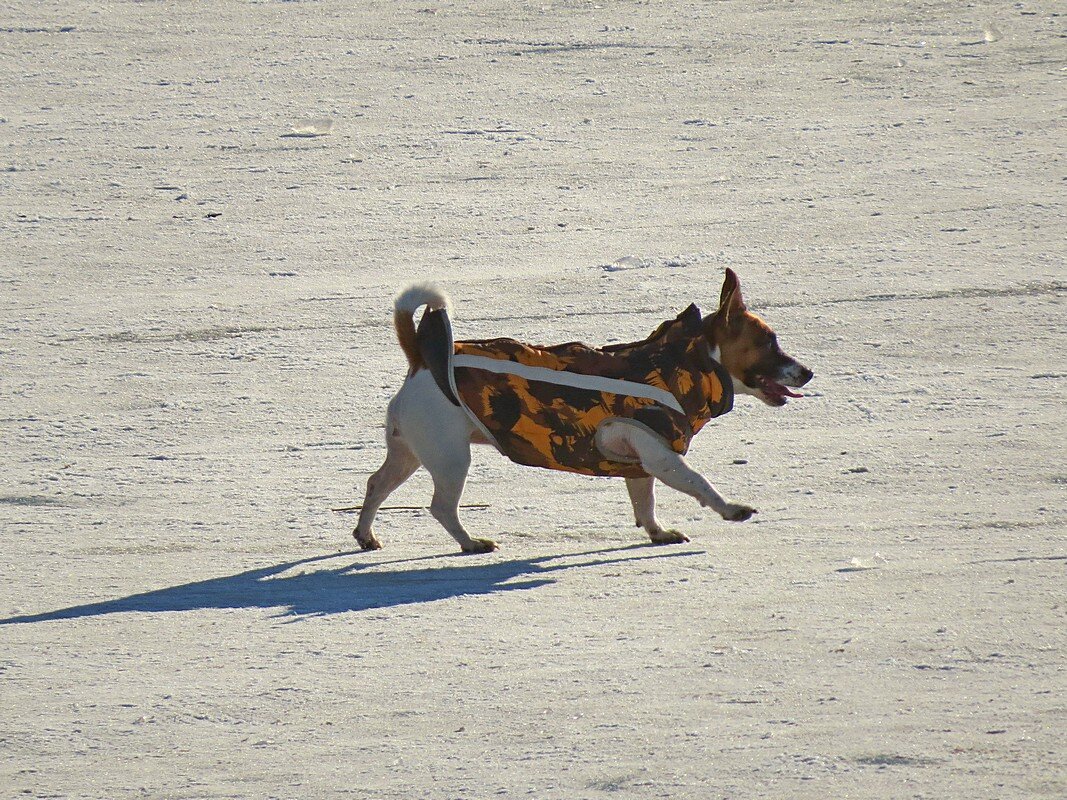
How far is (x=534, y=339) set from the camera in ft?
35.2

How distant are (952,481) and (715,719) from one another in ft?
10.9

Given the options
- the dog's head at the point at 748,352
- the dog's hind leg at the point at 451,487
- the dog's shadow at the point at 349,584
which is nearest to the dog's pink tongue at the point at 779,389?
the dog's head at the point at 748,352

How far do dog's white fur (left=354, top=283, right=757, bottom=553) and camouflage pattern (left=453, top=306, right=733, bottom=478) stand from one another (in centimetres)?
6

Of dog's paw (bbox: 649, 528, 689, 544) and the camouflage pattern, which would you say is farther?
dog's paw (bbox: 649, 528, 689, 544)

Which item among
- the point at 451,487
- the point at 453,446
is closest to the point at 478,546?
the point at 451,487

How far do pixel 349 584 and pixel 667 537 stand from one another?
1.43 meters

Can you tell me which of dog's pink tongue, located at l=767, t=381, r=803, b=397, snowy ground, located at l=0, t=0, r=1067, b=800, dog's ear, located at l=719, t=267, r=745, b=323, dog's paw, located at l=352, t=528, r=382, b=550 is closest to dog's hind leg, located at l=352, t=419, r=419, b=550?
dog's paw, located at l=352, t=528, r=382, b=550

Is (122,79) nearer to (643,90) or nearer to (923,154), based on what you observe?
(643,90)

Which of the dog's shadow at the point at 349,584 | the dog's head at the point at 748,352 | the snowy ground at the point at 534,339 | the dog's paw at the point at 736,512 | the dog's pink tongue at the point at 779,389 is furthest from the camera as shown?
the dog's pink tongue at the point at 779,389

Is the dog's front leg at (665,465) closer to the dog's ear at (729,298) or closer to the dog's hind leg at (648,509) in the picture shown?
the dog's hind leg at (648,509)

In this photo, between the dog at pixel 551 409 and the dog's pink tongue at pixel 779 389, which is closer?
the dog at pixel 551 409

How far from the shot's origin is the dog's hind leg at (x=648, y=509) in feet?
24.2

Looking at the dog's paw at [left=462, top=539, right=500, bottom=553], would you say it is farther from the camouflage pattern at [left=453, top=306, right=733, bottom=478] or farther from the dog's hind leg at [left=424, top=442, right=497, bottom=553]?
the camouflage pattern at [left=453, top=306, right=733, bottom=478]

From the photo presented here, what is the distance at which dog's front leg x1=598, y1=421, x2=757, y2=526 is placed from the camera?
7.15 metres
